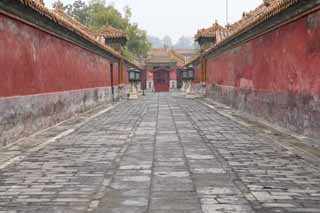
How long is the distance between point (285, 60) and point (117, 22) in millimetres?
43177

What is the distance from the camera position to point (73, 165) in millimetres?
6336

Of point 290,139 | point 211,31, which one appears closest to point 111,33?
point 211,31

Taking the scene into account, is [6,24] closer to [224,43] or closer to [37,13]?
[37,13]

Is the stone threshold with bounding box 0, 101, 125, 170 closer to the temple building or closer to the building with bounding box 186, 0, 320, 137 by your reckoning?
the building with bounding box 186, 0, 320, 137

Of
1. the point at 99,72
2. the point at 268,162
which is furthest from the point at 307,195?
the point at 99,72

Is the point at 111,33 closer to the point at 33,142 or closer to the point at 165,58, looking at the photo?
the point at 33,142

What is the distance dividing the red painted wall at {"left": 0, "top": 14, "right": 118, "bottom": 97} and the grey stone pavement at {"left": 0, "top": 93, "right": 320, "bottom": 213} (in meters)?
1.83

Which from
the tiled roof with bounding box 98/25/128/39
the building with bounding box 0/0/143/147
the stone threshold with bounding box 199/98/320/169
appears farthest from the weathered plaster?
the tiled roof with bounding box 98/25/128/39

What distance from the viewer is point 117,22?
51531 mm

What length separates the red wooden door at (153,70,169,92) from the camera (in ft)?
162

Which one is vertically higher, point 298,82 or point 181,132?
point 298,82

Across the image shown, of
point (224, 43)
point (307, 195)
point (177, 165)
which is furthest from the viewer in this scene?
point (224, 43)

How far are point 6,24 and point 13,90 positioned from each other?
1.45m

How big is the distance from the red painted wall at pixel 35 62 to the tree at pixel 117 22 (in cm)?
3550
